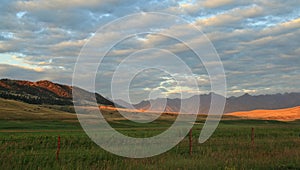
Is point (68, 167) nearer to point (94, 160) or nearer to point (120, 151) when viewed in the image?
point (94, 160)

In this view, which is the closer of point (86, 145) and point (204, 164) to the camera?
point (204, 164)

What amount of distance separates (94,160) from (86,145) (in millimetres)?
9469

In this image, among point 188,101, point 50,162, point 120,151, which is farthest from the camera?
point 188,101

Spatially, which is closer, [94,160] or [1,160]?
[1,160]

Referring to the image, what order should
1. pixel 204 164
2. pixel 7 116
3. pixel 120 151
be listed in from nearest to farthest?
pixel 204 164, pixel 120 151, pixel 7 116

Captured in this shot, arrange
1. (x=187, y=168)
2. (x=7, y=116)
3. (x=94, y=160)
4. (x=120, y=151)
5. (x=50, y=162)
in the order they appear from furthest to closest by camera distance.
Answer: (x=7, y=116) < (x=120, y=151) < (x=94, y=160) < (x=50, y=162) < (x=187, y=168)

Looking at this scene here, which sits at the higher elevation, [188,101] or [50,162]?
[188,101]

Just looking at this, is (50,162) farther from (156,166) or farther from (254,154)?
(254,154)

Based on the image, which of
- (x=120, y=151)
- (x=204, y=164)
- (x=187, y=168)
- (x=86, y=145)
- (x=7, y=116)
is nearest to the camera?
(x=187, y=168)

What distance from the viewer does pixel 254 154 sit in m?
16.9

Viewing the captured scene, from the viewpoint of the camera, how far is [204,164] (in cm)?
1377

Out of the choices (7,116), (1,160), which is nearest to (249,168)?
(1,160)

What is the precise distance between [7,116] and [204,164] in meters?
98.1

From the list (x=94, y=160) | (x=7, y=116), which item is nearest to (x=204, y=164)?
(x=94, y=160)
